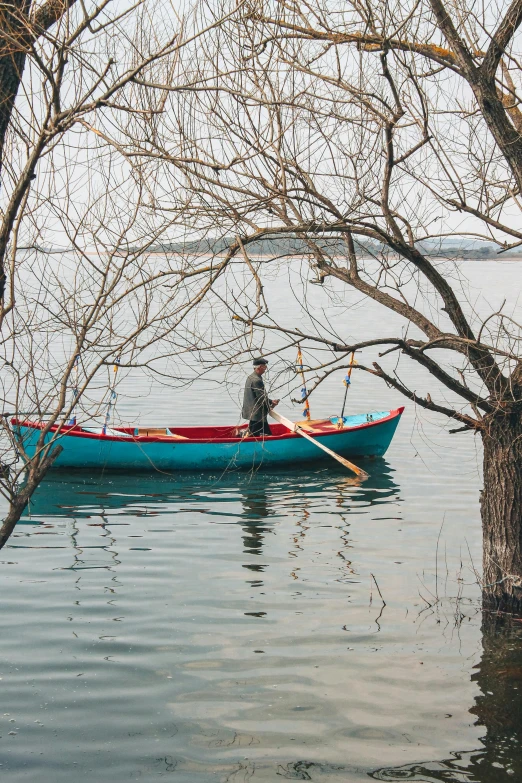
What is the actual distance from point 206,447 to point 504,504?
27.9 feet

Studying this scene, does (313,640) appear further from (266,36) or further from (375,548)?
(266,36)

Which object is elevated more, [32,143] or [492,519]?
[32,143]

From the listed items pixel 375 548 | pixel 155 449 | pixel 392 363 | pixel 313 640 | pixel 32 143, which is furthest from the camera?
pixel 392 363

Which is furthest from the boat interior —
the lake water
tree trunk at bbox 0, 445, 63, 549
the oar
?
tree trunk at bbox 0, 445, 63, 549

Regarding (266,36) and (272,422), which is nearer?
(266,36)

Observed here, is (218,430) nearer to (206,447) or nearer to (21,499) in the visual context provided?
(206,447)

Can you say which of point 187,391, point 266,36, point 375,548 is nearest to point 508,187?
point 266,36

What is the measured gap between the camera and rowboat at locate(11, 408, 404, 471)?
15781mm

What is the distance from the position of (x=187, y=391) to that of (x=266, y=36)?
62.4ft

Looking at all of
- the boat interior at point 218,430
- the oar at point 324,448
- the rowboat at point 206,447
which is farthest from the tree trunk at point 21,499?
the oar at point 324,448

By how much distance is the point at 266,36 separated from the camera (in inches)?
302

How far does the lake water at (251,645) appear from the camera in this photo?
20.9 feet

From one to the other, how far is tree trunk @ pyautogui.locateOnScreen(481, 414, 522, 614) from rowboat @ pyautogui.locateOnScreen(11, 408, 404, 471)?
7.12 metres

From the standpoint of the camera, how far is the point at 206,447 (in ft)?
52.3
